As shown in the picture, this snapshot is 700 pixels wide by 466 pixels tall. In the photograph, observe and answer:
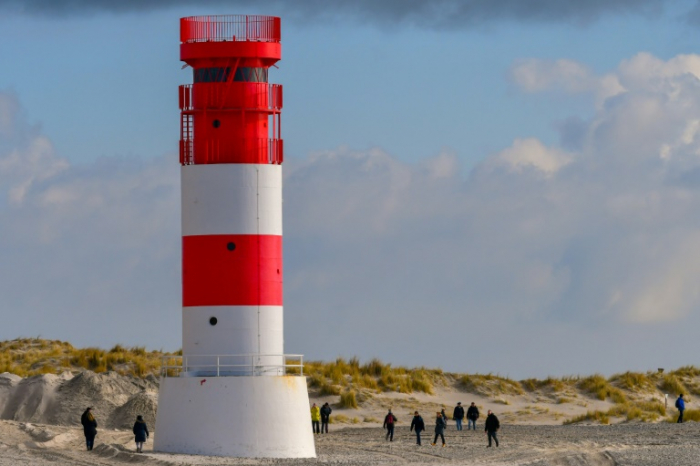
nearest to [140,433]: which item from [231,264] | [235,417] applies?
[235,417]

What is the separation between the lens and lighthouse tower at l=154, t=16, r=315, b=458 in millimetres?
35219

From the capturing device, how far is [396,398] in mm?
59469

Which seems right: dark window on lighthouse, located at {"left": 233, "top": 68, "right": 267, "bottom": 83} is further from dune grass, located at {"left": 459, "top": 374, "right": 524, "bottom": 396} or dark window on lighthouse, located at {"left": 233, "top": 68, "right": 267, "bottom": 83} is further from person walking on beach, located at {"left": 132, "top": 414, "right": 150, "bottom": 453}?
dune grass, located at {"left": 459, "top": 374, "right": 524, "bottom": 396}

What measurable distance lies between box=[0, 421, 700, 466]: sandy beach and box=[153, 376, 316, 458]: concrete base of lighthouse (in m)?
0.47

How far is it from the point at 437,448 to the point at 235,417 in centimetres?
855

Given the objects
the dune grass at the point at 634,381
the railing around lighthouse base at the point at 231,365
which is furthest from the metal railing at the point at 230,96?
the dune grass at the point at 634,381

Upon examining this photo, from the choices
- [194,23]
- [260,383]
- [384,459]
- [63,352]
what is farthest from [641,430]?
[63,352]

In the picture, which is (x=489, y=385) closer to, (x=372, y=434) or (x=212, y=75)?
(x=372, y=434)

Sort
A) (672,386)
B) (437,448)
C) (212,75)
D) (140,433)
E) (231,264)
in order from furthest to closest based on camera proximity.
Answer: (672,386), (437,448), (140,433), (212,75), (231,264)

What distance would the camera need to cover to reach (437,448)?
41844 millimetres

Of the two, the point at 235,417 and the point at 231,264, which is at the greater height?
the point at 231,264

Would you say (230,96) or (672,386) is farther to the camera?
(672,386)

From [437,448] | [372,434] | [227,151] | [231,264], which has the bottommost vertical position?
[437,448]

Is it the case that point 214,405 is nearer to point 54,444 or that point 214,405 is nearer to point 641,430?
point 54,444
